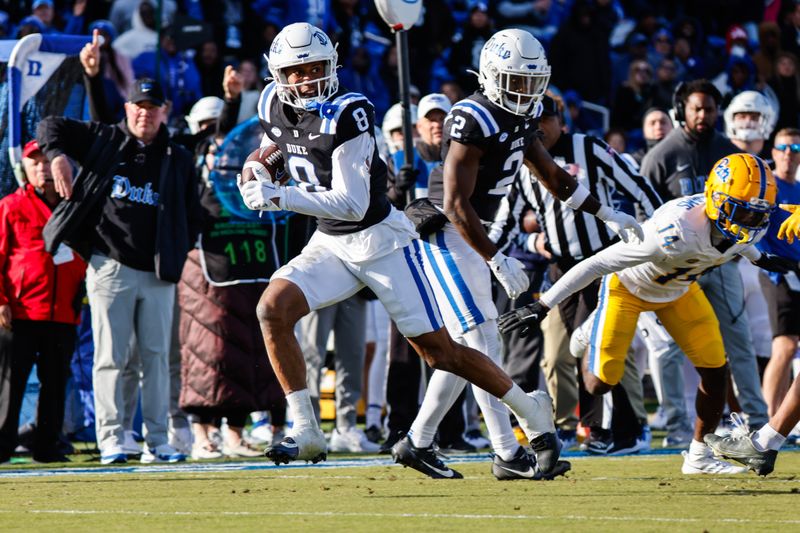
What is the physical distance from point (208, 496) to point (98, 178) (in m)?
2.54

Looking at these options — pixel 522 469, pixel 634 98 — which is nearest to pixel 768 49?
pixel 634 98

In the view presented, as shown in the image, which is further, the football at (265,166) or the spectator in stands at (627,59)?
the spectator in stands at (627,59)

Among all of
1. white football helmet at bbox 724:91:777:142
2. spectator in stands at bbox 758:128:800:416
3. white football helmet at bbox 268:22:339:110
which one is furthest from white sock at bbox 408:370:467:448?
white football helmet at bbox 724:91:777:142

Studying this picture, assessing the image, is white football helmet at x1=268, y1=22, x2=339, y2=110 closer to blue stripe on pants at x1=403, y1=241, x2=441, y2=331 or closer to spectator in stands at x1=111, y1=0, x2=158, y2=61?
blue stripe on pants at x1=403, y1=241, x2=441, y2=331

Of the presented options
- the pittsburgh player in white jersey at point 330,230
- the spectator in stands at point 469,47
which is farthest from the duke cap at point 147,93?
the spectator in stands at point 469,47

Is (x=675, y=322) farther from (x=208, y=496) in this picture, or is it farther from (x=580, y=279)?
(x=208, y=496)

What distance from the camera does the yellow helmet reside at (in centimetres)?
638

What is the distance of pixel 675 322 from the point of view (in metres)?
6.93

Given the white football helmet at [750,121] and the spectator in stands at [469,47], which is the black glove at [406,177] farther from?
the spectator in stands at [469,47]

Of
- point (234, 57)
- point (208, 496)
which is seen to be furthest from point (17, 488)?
point (234, 57)

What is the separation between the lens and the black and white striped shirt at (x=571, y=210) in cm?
779

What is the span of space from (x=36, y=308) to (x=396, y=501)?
3.07 m

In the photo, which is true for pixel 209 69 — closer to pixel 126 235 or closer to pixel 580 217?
pixel 126 235

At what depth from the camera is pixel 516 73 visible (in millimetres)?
6344
